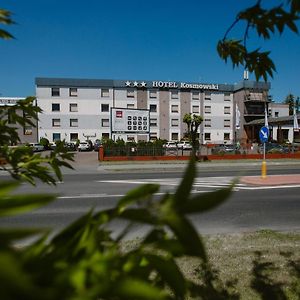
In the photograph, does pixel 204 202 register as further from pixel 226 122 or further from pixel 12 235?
pixel 226 122

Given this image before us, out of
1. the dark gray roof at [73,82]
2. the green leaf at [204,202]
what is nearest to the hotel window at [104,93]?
the dark gray roof at [73,82]

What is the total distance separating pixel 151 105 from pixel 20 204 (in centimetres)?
6226

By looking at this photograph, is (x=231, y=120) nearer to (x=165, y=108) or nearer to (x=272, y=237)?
(x=165, y=108)

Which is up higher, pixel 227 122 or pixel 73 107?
pixel 73 107

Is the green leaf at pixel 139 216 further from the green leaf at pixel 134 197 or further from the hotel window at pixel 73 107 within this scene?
the hotel window at pixel 73 107

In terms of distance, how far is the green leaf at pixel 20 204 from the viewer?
2.06 feet

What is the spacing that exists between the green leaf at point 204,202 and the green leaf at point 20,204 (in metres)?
0.26

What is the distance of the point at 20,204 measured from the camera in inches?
25.1

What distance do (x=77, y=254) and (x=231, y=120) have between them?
67122mm

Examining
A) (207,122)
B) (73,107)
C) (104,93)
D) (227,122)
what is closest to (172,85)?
(207,122)

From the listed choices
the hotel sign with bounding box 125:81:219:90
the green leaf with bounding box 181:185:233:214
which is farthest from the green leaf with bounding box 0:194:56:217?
the hotel sign with bounding box 125:81:219:90

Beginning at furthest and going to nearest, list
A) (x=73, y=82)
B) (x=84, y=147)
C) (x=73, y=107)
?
1. (x=73, y=82)
2. (x=73, y=107)
3. (x=84, y=147)

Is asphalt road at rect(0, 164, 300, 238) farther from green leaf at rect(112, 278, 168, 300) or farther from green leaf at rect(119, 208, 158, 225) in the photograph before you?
green leaf at rect(112, 278, 168, 300)

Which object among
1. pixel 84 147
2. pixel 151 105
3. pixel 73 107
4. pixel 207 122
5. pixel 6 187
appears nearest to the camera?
pixel 6 187
